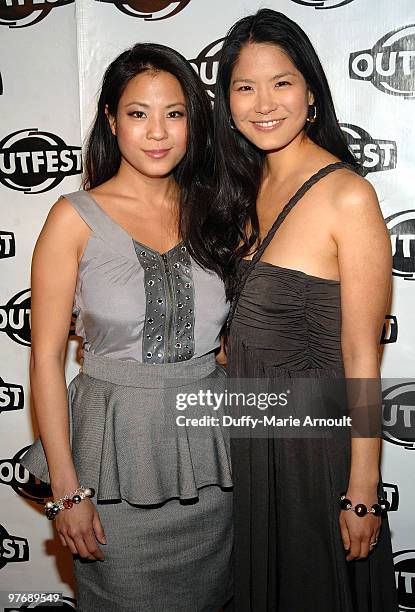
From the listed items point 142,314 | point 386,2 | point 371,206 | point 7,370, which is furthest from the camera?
point 7,370

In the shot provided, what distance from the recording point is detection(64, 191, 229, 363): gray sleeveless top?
1.61m

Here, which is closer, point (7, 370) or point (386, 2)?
point (386, 2)

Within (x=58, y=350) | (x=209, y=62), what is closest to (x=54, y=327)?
(x=58, y=350)

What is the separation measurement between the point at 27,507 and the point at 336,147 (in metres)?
1.60

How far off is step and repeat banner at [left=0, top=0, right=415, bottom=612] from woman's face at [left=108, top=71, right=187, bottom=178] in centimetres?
57

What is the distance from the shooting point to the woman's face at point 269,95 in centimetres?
160

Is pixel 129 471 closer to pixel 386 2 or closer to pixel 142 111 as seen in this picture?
pixel 142 111

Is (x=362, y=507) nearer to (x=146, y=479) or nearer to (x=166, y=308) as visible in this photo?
(x=146, y=479)

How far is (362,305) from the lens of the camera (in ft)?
4.88

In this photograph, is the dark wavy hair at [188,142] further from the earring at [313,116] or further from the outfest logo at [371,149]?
the outfest logo at [371,149]

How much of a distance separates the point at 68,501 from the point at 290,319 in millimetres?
630

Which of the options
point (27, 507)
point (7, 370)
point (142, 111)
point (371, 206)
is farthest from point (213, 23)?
point (27, 507)

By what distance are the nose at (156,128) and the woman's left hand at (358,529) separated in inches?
34.8

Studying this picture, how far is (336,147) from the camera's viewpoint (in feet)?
5.48
